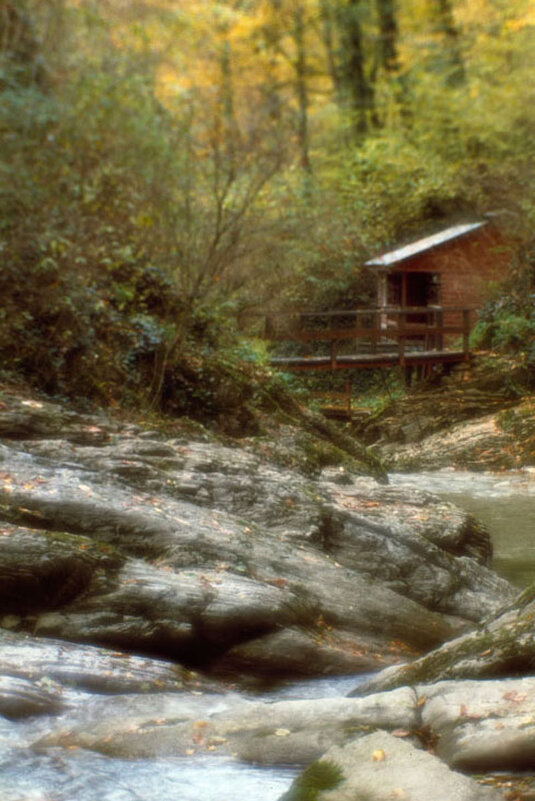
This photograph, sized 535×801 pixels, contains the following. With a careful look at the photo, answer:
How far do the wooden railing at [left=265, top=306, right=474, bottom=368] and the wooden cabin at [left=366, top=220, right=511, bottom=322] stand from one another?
2.80ft

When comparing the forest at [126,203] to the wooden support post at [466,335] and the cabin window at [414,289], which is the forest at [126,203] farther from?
the cabin window at [414,289]

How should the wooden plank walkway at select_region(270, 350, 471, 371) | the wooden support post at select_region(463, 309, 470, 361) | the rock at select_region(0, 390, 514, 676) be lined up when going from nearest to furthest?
the rock at select_region(0, 390, 514, 676) < the wooden plank walkway at select_region(270, 350, 471, 371) < the wooden support post at select_region(463, 309, 470, 361)

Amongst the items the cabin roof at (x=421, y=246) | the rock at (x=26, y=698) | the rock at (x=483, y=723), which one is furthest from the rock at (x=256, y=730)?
the cabin roof at (x=421, y=246)

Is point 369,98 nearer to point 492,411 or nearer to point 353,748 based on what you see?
point 492,411

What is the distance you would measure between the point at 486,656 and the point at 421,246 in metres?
26.9

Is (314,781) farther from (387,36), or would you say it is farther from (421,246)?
(387,36)

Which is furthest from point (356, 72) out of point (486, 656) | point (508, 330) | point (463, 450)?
point (486, 656)

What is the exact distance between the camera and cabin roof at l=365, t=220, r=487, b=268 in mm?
30250

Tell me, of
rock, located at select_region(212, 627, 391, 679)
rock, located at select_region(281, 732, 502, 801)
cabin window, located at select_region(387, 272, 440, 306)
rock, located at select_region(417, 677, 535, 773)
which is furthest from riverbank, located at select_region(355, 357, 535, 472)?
rock, located at select_region(281, 732, 502, 801)

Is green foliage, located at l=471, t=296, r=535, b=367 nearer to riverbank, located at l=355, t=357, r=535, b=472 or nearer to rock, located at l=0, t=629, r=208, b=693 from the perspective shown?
riverbank, located at l=355, t=357, r=535, b=472

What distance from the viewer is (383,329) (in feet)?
86.2

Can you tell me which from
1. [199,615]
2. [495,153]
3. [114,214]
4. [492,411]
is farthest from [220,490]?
[495,153]

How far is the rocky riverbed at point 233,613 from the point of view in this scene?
4.23 m

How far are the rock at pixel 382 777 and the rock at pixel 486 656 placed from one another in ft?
3.21
